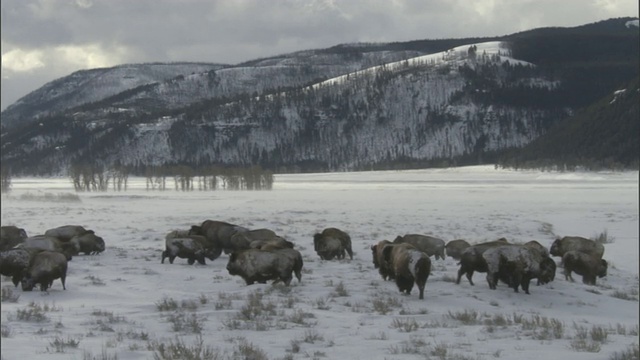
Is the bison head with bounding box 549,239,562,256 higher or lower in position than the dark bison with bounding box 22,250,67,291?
lower

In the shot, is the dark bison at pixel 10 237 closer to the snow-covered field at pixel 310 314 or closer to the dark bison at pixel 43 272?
the snow-covered field at pixel 310 314

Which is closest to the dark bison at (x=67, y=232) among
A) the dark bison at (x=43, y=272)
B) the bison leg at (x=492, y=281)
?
the dark bison at (x=43, y=272)

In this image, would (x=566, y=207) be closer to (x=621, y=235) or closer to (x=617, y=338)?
(x=621, y=235)

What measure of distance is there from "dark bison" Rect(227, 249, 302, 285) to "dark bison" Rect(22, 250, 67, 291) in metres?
3.96

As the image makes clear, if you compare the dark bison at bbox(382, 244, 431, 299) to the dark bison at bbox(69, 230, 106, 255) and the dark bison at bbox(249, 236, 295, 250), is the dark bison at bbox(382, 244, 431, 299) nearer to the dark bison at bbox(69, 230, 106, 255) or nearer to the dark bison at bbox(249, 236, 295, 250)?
the dark bison at bbox(249, 236, 295, 250)

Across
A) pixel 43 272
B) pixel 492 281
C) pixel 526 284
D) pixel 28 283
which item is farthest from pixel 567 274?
pixel 28 283

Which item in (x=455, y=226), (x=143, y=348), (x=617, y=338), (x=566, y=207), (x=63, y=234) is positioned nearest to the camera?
(x=143, y=348)

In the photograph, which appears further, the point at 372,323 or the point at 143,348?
the point at 372,323

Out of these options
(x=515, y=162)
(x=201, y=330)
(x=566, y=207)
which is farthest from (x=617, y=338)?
(x=515, y=162)

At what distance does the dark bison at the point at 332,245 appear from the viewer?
20047 millimetres

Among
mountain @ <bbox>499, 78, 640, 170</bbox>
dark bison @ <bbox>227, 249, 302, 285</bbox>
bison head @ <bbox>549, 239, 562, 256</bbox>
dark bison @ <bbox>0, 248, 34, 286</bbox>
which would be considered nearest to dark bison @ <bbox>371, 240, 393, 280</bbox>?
dark bison @ <bbox>227, 249, 302, 285</bbox>

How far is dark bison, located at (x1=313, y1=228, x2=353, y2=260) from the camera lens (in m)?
20.0

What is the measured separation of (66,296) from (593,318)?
10.9m

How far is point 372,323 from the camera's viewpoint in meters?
11.2
